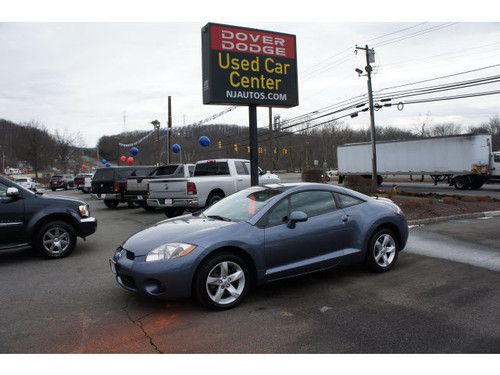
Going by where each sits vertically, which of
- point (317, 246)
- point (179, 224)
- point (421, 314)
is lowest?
point (421, 314)

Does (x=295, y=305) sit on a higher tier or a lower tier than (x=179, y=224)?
lower

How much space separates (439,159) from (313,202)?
89.5 feet

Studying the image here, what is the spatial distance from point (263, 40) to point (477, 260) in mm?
8090

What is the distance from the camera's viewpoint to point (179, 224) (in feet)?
18.0

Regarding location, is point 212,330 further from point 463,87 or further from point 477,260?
point 463,87

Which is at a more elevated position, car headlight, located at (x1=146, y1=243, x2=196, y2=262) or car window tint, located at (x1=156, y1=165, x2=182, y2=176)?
car window tint, located at (x1=156, y1=165, x2=182, y2=176)

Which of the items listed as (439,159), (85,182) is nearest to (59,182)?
(85,182)

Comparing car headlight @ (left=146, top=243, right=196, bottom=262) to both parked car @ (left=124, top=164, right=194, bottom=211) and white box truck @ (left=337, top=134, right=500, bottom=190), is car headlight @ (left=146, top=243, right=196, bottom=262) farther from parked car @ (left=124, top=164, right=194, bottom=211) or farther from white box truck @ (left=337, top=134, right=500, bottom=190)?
white box truck @ (left=337, top=134, right=500, bottom=190)

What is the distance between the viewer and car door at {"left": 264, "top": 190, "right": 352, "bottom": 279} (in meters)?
5.21

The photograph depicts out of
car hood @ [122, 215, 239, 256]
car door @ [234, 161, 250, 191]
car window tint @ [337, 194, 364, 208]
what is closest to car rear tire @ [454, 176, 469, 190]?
car door @ [234, 161, 250, 191]

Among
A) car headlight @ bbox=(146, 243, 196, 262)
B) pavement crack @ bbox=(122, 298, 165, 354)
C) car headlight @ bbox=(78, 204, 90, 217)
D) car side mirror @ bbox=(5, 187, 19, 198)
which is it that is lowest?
pavement crack @ bbox=(122, 298, 165, 354)

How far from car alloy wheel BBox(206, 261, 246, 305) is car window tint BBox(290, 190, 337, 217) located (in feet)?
3.95

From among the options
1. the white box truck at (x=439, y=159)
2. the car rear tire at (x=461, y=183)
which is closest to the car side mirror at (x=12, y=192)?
the white box truck at (x=439, y=159)

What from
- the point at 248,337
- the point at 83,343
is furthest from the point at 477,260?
the point at 83,343
